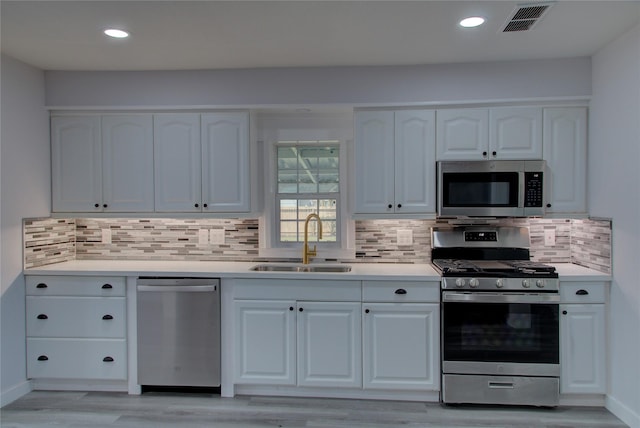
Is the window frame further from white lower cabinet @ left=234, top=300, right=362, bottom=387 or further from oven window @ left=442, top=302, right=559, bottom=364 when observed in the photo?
oven window @ left=442, top=302, right=559, bottom=364

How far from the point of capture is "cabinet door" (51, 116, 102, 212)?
337 centimetres

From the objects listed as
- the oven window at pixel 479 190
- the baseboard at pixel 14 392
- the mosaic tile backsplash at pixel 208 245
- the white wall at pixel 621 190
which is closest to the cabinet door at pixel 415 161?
the oven window at pixel 479 190

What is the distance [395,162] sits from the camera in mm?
3203

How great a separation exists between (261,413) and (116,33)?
8.62ft

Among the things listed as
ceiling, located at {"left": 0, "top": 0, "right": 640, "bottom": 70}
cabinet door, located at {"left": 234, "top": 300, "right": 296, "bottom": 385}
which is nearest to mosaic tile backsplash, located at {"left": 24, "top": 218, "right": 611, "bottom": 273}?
cabinet door, located at {"left": 234, "top": 300, "right": 296, "bottom": 385}

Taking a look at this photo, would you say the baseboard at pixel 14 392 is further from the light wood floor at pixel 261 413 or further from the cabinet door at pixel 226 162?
the cabinet door at pixel 226 162

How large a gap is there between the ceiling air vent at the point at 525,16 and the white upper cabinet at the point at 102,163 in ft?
8.66

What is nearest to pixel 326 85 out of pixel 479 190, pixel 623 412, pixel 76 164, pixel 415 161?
pixel 415 161

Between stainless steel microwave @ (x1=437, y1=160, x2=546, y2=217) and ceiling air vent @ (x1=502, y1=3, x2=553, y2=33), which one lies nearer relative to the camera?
ceiling air vent @ (x1=502, y1=3, x2=553, y2=33)

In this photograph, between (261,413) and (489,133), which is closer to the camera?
(261,413)

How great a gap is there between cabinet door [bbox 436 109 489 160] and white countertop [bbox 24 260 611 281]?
90cm

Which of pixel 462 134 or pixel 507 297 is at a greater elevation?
pixel 462 134

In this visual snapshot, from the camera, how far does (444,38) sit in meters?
2.68

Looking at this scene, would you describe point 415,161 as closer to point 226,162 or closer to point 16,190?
point 226,162
